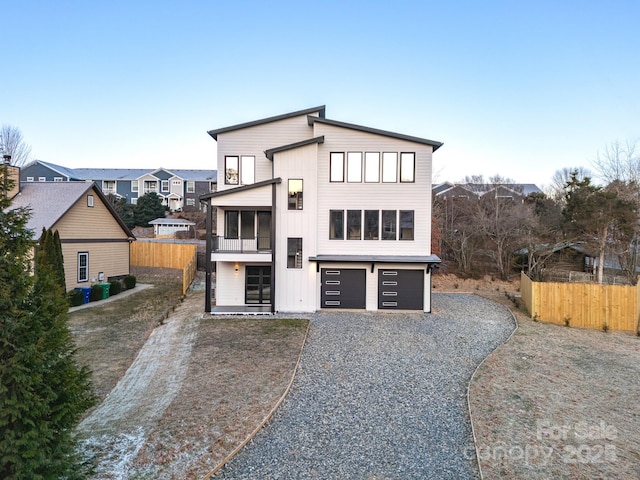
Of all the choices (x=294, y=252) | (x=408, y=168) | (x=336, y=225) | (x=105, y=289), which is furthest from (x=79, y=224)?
(x=408, y=168)

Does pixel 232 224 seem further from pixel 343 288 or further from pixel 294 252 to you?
pixel 343 288

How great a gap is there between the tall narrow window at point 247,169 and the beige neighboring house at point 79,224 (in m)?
10.6

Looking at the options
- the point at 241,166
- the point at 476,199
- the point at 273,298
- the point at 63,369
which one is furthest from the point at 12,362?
the point at 476,199

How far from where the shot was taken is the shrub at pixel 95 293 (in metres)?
19.6

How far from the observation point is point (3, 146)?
138 ft

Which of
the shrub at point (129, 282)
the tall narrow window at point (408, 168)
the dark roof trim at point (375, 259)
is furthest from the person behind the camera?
the shrub at point (129, 282)

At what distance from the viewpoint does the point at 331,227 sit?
16703 millimetres

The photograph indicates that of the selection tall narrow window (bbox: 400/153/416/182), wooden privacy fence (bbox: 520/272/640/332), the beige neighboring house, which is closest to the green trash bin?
the beige neighboring house

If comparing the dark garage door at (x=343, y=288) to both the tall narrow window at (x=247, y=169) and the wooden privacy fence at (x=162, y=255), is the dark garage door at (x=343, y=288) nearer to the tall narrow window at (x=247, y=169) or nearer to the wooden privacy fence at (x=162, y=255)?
the tall narrow window at (x=247, y=169)

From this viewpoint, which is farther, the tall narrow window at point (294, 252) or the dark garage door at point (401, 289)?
the dark garage door at point (401, 289)

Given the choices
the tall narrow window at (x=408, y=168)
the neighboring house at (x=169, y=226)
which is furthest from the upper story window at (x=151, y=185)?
the tall narrow window at (x=408, y=168)

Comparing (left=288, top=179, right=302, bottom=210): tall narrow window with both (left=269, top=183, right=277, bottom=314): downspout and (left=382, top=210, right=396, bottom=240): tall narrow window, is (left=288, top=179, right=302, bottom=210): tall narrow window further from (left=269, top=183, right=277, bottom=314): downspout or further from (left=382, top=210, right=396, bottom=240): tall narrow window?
(left=382, top=210, right=396, bottom=240): tall narrow window

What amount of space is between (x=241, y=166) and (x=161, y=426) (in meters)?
13.1

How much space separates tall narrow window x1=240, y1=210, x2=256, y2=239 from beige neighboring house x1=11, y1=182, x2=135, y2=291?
34.9ft
